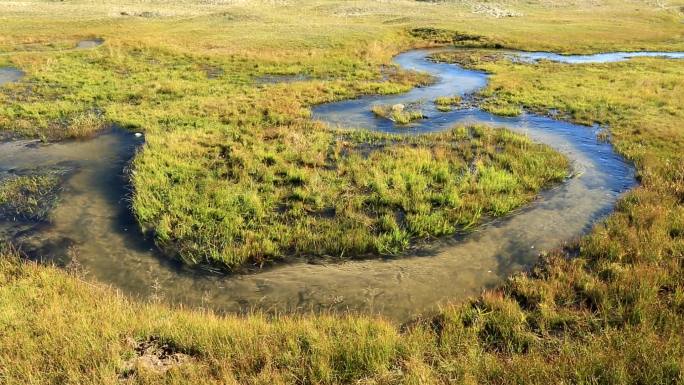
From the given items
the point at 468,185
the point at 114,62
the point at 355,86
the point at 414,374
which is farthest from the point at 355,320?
the point at 114,62

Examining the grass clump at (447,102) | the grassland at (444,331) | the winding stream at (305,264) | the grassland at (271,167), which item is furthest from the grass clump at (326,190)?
the grass clump at (447,102)

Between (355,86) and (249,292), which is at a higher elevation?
(355,86)

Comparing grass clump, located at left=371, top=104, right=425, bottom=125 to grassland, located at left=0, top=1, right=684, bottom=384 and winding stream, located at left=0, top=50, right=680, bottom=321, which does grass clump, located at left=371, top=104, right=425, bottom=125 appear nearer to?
winding stream, located at left=0, top=50, right=680, bottom=321

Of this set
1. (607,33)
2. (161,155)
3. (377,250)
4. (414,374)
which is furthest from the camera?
(607,33)

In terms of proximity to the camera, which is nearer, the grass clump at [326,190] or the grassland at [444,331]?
the grassland at [444,331]

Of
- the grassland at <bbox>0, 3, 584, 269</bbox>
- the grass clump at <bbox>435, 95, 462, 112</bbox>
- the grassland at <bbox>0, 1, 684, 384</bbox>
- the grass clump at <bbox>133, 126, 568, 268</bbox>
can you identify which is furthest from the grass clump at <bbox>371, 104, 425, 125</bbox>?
the grassland at <bbox>0, 1, 684, 384</bbox>

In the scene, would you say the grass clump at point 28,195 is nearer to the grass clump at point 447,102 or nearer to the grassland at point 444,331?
the grassland at point 444,331

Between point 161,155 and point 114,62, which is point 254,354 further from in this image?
point 114,62

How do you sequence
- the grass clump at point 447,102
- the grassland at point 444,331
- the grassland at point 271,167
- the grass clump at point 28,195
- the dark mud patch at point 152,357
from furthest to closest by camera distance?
the grass clump at point 447,102, the grass clump at point 28,195, the grassland at point 271,167, the dark mud patch at point 152,357, the grassland at point 444,331
